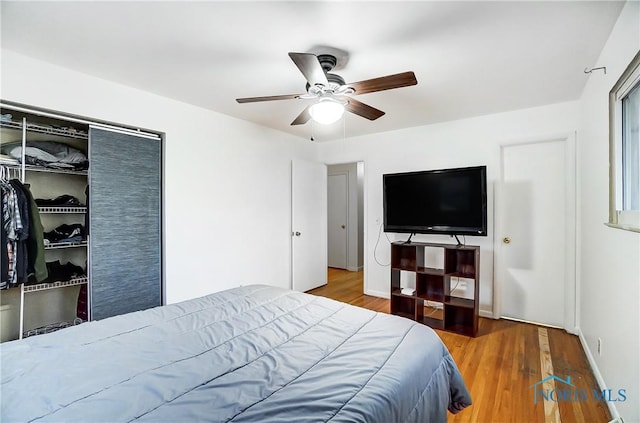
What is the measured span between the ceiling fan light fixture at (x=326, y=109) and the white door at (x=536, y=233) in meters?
2.25

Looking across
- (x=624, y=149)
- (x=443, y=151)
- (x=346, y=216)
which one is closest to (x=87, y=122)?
(x=443, y=151)

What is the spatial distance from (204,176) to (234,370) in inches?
97.1

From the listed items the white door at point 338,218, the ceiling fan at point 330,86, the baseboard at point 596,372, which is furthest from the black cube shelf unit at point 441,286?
the white door at point 338,218

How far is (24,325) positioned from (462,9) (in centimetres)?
398

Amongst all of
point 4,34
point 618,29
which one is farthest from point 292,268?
point 618,29

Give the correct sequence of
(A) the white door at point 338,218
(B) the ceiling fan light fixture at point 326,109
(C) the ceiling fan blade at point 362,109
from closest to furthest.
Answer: (B) the ceiling fan light fixture at point 326,109
(C) the ceiling fan blade at point 362,109
(A) the white door at point 338,218

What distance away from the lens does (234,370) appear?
1205 millimetres

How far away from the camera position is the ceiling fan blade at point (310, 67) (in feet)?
5.34

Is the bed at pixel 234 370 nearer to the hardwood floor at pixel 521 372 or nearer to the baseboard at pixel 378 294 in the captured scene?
the hardwood floor at pixel 521 372

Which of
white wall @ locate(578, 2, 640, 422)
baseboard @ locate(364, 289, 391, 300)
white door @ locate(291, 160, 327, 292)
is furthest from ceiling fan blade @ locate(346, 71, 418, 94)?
baseboard @ locate(364, 289, 391, 300)

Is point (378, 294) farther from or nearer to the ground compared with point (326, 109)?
nearer to the ground

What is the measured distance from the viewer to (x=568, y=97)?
9.39 ft

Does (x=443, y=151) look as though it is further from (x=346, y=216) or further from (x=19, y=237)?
(x=19, y=237)

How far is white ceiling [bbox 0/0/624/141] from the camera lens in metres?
1.63
